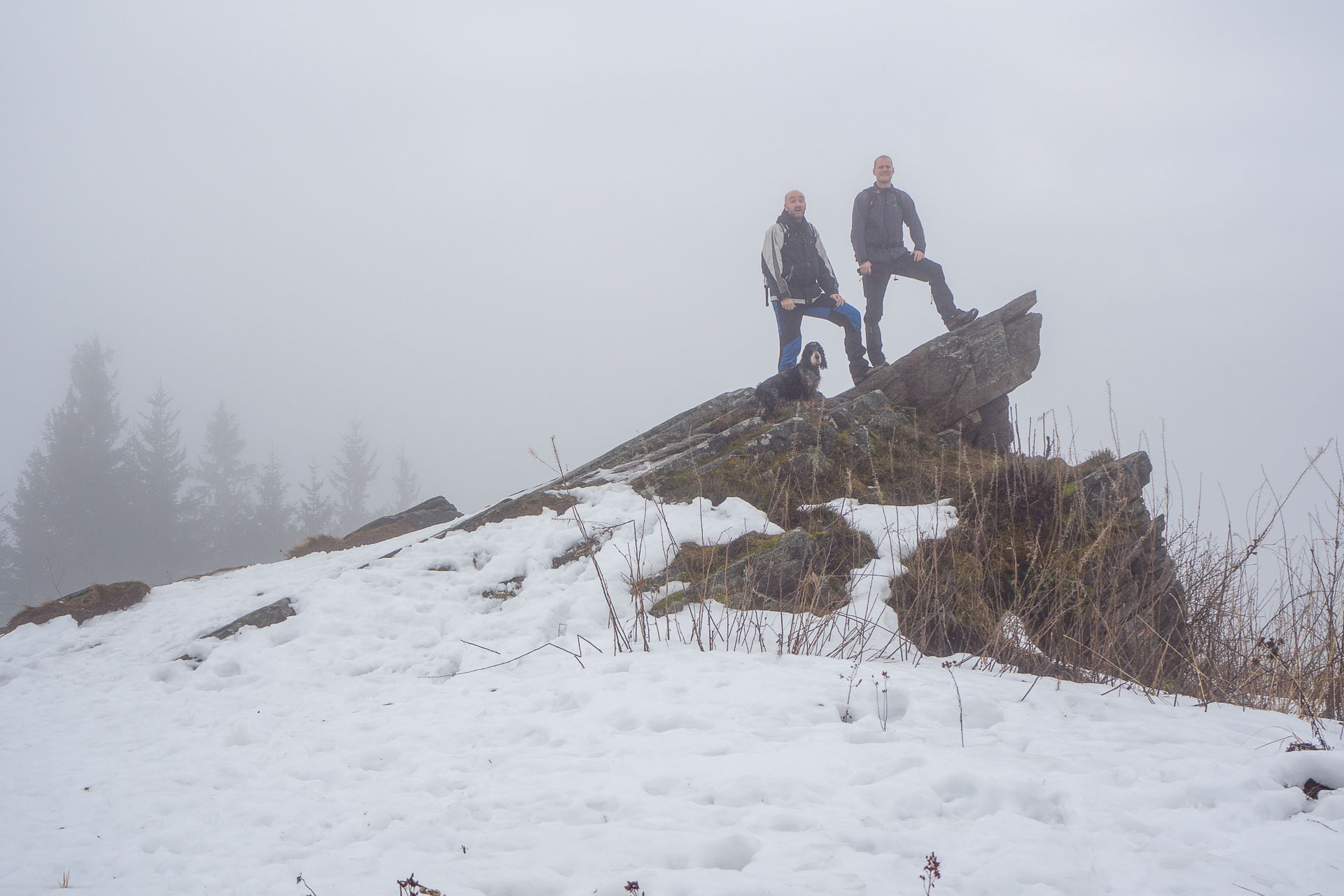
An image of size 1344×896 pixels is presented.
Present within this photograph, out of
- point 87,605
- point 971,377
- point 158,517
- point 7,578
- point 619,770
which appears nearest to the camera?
point 619,770

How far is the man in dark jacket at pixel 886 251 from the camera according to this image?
8.14 meters

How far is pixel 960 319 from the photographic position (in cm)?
815

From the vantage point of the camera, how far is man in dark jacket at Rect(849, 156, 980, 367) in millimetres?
8141

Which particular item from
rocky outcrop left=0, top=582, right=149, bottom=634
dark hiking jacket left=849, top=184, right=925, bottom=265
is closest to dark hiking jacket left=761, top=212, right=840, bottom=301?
dark hiking jacket left=849, top=184, right=925, bottom=265

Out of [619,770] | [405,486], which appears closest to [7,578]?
[405,486]

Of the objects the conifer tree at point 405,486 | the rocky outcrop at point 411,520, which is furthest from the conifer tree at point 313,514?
the rocky outcrop at point 411,520

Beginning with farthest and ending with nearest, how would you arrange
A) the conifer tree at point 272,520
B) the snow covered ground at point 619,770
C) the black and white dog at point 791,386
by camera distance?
the conifer tree at point 272,520, the black and white dog at point 791,386, the snow covered ground at point 619,770

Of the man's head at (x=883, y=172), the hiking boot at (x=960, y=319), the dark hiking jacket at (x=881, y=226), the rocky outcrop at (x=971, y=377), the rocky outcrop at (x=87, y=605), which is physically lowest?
the rocky outcrop at (x=87, y=605)

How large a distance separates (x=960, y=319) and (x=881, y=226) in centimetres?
151

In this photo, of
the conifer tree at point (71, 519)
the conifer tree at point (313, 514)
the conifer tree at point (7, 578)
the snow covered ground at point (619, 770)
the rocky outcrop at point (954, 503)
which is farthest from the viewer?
the conifer tree at point (313, 514)

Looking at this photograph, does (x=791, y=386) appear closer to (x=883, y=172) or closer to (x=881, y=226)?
(x=881, y=226)

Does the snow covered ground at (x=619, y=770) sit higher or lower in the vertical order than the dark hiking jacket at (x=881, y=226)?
lower

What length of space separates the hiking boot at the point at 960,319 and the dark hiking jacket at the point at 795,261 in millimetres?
1479

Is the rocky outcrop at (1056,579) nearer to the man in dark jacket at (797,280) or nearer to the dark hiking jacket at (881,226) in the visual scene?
the man in dark jacket at (797,280)
